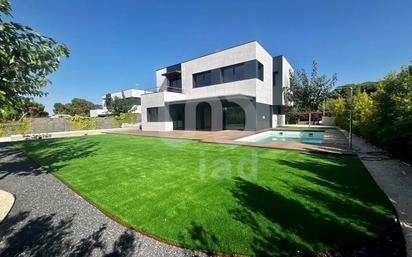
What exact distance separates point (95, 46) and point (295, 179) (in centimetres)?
2213

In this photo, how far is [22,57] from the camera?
4.29 meters

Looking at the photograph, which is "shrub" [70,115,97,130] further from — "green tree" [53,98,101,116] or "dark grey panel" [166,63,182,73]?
"green tree" [53,98,101,116]

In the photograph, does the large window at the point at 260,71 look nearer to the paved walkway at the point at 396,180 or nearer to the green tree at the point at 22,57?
the paved walkway at the point at 396,180

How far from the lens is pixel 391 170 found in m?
6.73

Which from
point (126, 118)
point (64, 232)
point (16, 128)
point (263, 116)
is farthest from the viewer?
point (126, 118)

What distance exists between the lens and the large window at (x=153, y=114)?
24.9 meters

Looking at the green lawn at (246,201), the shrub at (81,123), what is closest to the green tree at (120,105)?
the shrub at (81,123)

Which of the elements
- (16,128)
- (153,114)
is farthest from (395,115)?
Result: (16,128)

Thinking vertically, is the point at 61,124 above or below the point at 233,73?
below

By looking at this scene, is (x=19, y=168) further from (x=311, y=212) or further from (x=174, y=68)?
(x=174, y=68)

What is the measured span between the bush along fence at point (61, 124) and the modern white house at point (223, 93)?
8412mm

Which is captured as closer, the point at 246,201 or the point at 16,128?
the point at 246,201

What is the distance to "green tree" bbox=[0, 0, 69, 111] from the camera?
3.89 m

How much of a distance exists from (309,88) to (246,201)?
2621 centimetres
